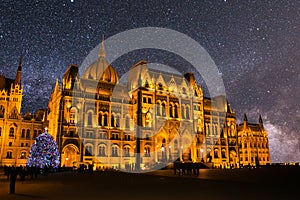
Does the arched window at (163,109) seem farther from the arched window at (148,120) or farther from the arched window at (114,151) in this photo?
the arched window at (114,151)

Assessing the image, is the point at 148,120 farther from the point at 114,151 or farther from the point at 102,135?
the point at 102,135

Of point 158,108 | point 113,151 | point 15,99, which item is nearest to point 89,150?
point 113,151

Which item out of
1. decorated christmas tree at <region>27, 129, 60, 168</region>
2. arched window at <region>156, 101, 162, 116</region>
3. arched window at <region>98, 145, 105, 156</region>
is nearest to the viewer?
decorated christmas tree at <region>27, 129, 60, 168</region>

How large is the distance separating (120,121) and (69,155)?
14.0m

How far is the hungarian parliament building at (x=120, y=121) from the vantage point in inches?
2276

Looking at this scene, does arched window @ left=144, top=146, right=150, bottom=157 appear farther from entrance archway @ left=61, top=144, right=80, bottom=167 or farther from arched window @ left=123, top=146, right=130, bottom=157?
entrance archway @ left=61, top=144, right=80, bottom=167

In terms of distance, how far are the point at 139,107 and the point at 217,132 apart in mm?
27857

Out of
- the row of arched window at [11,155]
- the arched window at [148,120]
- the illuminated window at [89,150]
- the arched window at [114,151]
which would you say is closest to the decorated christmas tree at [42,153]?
the illuminated window at [89,150]

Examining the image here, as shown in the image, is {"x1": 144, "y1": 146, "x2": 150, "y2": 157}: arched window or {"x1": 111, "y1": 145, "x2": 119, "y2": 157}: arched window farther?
{"x1": 144, "y1": 146, "x2": 150, "y2": 157}: arched window

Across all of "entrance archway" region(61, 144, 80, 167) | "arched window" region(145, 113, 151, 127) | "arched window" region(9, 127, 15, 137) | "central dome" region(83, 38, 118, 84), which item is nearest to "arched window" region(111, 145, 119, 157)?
"entrance archway" region(61, 144, 80, 167)

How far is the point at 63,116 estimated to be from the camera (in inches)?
2218

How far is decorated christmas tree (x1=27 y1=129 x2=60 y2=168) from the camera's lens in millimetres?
36688

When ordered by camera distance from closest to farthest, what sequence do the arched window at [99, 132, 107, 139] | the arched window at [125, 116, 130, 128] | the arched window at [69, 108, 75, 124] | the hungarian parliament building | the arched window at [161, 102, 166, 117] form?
the arched window at [69, 108, 75, 124] → the hungarian parliament building → the arched window at [99, 132, 107, 139] → the arched window at [125, 116, 130, 128] → the arched window at [161, 102, 166, 117]

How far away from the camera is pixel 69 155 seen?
5756 centimetres
